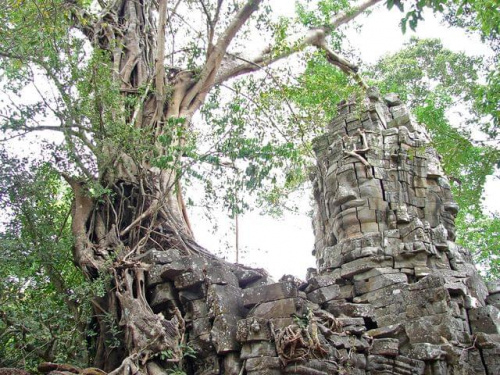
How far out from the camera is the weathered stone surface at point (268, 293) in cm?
609

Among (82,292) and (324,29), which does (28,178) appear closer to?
(82,292)

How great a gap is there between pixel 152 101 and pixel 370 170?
3721mm

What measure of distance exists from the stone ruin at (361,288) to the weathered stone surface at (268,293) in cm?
1

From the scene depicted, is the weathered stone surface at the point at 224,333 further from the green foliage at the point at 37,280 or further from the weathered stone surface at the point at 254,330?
the green foliage at the point at 37,280

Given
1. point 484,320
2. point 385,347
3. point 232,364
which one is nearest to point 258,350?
point 232,364

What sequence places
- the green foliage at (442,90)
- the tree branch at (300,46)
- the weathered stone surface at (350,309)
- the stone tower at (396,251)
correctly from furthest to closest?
the green foliage at (442,90), the tree branch at (300,46), the weathered stone surface at (350,309), the stone tower at (396,251)

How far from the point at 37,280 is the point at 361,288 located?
176 inches

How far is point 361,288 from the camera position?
26.5 feet

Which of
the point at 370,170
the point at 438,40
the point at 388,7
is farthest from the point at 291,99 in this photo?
the point at 438,40

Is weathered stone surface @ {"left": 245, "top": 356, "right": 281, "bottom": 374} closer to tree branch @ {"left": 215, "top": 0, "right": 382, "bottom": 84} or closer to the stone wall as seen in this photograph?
the stone wall

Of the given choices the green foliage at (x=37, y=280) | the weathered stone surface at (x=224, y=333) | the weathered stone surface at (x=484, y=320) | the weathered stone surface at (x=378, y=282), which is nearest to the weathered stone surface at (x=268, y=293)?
the weathered stone surface at (x=224, y=333)

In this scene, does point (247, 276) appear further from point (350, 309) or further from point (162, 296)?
point (350, 309)

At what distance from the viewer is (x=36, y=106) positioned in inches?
295

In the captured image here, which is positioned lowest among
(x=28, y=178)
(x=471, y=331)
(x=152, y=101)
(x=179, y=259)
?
(x=471, y=331)
